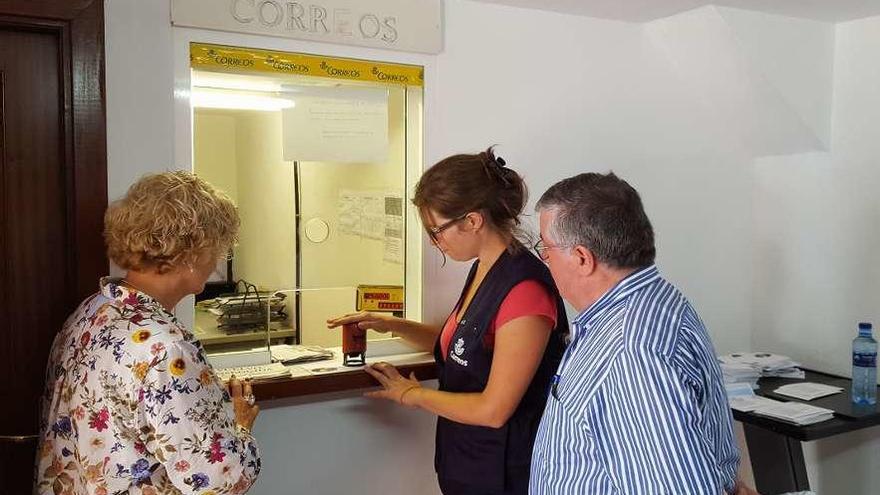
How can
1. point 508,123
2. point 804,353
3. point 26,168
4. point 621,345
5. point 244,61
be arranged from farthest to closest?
point 804,353 < point 508,123 < point 244,61 < point 26,168 < point 621,345

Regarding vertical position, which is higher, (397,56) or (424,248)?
(397,56)

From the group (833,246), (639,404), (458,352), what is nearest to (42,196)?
(458,352)

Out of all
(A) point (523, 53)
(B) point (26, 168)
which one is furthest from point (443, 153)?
(B) point (26, 168)

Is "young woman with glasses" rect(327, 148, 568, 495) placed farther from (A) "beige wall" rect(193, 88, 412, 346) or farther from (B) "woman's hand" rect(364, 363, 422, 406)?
(A) "beige wall" rect(193, 88, 412, 346)

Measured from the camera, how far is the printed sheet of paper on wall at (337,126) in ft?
7.31

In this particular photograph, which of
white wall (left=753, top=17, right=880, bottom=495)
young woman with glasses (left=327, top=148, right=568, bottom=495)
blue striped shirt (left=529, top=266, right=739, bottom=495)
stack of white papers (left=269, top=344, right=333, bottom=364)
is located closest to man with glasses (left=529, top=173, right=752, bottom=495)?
blue striped shirt (left=529, top=266, right=739, bottom=495)

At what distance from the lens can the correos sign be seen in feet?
6.49

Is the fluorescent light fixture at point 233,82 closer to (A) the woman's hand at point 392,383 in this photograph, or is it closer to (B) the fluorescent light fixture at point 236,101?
(B) the fluorescent light fixture at point 236,101

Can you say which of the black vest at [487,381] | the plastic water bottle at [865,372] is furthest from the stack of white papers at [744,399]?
the black vest at [487,381]

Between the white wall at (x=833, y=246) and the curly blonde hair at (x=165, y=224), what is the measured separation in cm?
228

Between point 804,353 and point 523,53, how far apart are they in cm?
160

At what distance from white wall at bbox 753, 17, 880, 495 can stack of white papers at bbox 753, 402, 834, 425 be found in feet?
2.01

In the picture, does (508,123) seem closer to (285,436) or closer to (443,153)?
(443,153)

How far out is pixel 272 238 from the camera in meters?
2.40
